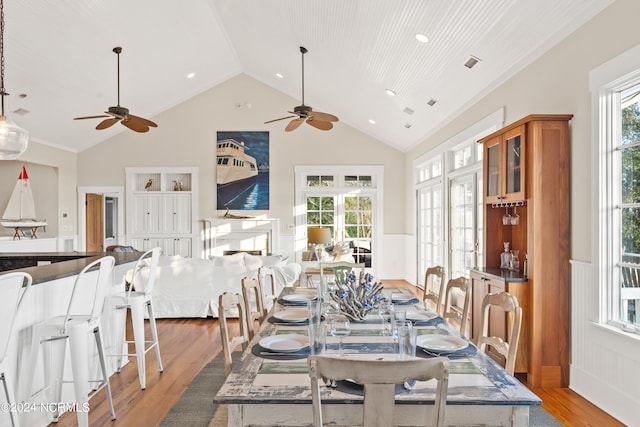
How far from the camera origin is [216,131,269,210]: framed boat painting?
945 centimetres

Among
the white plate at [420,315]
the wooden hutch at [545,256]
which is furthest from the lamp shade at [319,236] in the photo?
the white plate at [420,315]

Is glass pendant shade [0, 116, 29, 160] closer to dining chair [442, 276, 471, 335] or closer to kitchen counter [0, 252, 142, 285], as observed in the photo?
kitchen counter [0, 252, 142, 285]

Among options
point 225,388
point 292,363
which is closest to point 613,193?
point 292,363

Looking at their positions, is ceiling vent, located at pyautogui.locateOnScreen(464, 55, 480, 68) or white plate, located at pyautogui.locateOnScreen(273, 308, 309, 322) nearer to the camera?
white plate, located at pyautogui.locateOnScreen(273, 308, 309, 322)

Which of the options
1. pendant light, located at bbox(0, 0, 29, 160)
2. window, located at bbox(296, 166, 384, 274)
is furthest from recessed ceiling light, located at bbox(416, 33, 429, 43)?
window, located at bbox(296, 166, 384, 274)

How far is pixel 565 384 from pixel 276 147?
7.20m

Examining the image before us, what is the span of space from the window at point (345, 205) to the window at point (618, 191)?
6387 millimetres

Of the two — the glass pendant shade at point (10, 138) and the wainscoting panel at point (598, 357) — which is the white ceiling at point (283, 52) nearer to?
the wainscoting panel at point (598, 357)

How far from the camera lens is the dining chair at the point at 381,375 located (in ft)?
4.20

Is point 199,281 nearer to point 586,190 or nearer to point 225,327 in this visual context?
point 225,327

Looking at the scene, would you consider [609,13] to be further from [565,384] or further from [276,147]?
[276,147]

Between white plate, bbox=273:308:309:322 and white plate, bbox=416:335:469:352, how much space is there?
27.7 inches

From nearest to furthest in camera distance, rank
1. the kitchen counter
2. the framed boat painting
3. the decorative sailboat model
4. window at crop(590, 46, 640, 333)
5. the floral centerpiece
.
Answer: the floral centerpiece < window at crop(590, 46, 640, 333) < the kitchen counter < the decorative sailboat model < the framed boat painting

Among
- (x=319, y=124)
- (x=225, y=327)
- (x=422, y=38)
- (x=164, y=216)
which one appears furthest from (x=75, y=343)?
(x=164, y=216)
